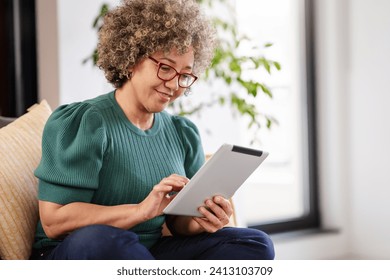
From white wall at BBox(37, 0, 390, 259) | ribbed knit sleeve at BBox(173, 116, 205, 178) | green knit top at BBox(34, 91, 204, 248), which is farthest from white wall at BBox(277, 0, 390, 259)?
green knit top at BBox(34, 91, 204, 248)

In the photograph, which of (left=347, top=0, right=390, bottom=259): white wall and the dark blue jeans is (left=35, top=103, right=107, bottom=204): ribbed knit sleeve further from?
(left=347, top=0, right=390, bottom=259): white wall

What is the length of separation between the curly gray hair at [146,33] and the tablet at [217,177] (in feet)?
1.00

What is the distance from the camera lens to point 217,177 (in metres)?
1.30

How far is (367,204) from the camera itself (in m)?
3.25

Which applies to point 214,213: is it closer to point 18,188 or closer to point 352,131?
point 18,188

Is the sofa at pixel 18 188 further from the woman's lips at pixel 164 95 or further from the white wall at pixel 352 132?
the white wall at pixel 352 132

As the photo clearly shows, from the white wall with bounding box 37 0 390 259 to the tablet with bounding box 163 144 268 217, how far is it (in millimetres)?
1810

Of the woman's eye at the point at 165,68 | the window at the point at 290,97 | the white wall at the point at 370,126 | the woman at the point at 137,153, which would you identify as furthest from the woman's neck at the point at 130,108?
the white wall at the point at 370,126

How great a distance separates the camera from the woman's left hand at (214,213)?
4.50 feet

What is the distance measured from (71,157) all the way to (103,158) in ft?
0.32

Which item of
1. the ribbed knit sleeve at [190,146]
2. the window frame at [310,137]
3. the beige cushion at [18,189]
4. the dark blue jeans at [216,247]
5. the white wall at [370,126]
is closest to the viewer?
the beige cushion at [18,189]

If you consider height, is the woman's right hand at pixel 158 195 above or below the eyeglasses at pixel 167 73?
below

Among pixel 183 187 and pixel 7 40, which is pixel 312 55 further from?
pixel 183 187

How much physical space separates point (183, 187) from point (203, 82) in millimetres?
1538
